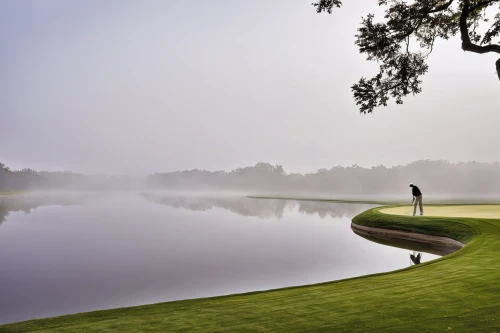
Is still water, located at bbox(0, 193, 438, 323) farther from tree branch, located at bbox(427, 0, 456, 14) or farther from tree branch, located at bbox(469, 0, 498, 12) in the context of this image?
tree branch, located at bbox(469, 0, 498, 12)

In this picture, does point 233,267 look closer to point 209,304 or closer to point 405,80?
point 209,304

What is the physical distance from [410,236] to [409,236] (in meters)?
0.06

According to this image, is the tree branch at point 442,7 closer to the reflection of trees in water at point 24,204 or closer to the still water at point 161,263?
the still water at point 161,263

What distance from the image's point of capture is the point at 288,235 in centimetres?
2848

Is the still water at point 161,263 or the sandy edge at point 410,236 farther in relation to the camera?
the sandy edge at point 410,236

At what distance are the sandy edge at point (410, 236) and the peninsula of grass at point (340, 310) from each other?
10099 millimetres

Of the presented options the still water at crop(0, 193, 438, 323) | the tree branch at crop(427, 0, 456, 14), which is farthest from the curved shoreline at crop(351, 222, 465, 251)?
the tree branch at crop(427, 0, 456, 14)

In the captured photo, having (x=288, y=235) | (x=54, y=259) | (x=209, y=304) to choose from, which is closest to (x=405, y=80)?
(x=209, y=304)

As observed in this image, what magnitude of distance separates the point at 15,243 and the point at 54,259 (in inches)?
263

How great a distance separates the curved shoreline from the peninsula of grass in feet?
32.5

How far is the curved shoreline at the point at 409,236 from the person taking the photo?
22.2 metres

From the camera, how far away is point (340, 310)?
893 centimetres

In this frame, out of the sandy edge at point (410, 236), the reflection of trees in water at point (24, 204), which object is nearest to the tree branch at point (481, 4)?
the sandy edge at point (410, 236)

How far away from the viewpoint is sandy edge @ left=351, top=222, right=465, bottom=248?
22359 mm
